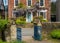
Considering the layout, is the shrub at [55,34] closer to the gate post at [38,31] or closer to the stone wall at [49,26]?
the stone wall at [49,26]

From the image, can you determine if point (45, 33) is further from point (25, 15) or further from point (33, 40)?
point (25, 15)

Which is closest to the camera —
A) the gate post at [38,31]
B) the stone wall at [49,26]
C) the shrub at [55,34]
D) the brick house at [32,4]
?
the shrub at [55,34]

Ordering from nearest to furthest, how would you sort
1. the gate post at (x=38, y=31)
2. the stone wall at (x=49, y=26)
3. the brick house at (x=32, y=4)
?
the gate post at (x=38, y=31), the stone wall at (x=49, y=26), the brick house at (x=32, y=4)

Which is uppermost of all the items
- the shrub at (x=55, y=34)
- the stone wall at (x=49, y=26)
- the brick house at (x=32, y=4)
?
the brick house at (x=32, y=4)

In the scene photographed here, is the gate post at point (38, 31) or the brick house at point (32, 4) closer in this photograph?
the gate post at point (38, 31)

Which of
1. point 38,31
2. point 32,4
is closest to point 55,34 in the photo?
point 38,31

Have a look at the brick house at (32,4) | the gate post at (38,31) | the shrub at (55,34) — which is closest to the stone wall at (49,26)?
the shrub at (55,34)

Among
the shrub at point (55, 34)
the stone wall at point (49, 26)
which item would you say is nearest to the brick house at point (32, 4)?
the stone wall at point (49, 26)

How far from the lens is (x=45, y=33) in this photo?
18500mm

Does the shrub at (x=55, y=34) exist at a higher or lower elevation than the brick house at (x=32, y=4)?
lower

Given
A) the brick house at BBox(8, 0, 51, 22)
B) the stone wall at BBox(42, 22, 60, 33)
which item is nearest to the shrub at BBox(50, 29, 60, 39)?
the stone wall at BBox(42, 22, 60, 33)

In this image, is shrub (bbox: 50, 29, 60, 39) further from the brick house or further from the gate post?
the brick house

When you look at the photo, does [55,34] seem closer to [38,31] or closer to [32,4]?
[38,31]

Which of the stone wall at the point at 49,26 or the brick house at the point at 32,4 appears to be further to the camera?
the brick house at the point at 32,4
